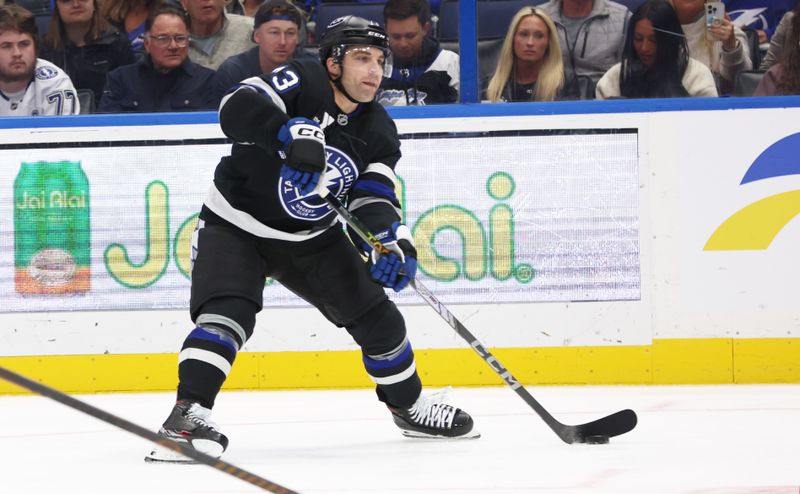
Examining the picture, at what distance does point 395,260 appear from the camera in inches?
121

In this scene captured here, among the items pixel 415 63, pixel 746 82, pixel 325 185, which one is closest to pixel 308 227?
pixel 325 185

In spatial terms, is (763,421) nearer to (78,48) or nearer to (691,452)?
(691,452)

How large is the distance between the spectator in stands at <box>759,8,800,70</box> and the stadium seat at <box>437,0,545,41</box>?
833 mm

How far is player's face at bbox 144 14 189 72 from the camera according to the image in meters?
4.70

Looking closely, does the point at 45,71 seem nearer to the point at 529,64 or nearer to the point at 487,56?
the point at 487,56

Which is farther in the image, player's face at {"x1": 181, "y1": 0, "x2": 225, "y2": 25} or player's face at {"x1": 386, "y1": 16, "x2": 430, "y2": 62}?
player's face at {"x1": 181, "y1": 0, "x2": 225, "y2": 25}

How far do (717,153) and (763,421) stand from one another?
1215 mm

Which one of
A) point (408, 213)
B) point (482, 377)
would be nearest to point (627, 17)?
point (408, 213)

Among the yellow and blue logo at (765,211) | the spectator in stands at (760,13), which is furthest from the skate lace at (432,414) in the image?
the spectator in stands at (760,13)

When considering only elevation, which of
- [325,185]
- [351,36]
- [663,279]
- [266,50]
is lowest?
[663,279]

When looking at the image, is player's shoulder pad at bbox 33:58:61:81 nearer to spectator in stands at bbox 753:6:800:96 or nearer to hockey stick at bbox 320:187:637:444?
hockey stick at bbox 320:187:637:444

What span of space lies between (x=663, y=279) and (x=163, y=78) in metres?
1.95

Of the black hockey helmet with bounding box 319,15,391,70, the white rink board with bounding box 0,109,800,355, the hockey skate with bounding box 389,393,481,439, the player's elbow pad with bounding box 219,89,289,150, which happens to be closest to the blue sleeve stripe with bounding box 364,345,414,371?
the hockey skate with bounding box 389,393,481,439

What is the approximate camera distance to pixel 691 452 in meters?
2.92
